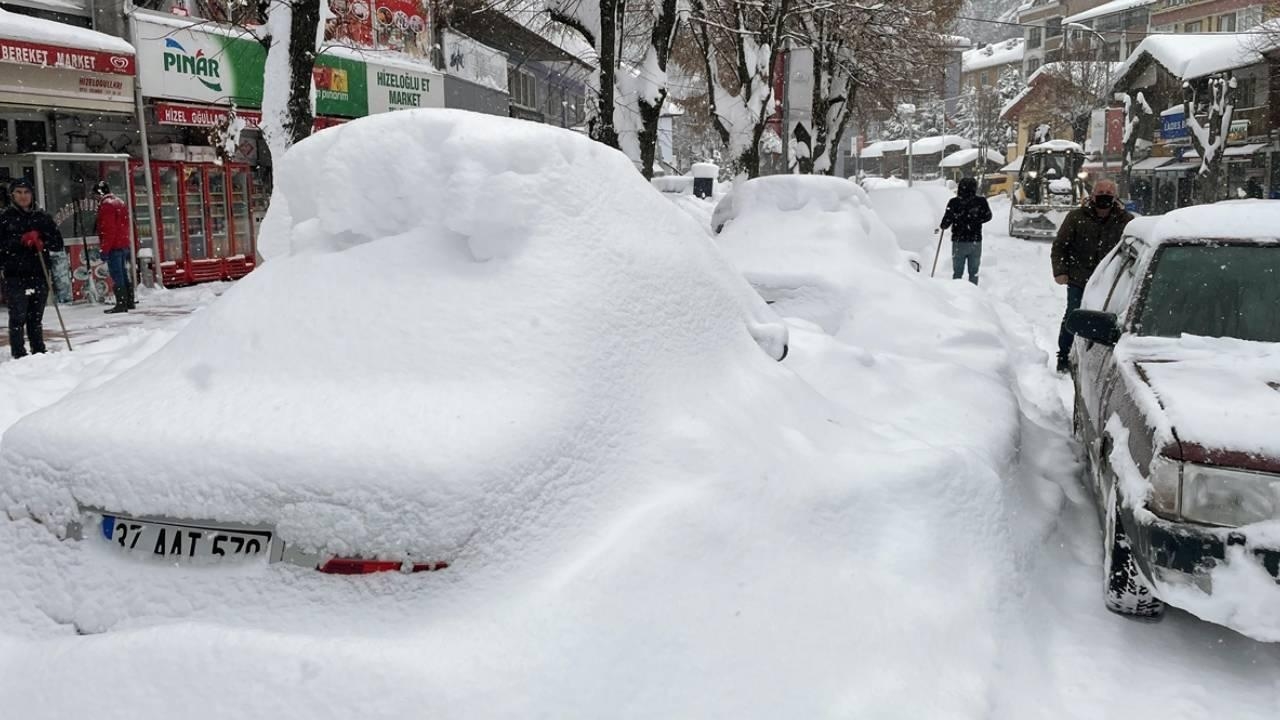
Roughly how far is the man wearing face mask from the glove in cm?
912

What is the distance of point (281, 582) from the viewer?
2.58 m

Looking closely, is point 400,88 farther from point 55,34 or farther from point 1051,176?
point 1051,176

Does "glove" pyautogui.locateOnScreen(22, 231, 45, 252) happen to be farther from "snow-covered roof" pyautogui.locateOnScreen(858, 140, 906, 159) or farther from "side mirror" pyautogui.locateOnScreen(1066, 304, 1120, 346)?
"snow-covered roof" pyautogui.locateOnScreen(858, 140, 906, 159)

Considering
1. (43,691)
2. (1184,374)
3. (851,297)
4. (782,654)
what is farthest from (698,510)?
(851,297)

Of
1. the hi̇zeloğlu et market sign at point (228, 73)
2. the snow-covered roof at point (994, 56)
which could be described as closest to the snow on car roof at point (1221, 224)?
the hi̇zeloğlu et market sign at point (228, 73)

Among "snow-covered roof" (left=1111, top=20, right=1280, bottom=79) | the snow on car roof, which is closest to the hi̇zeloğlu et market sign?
the snow on car roof

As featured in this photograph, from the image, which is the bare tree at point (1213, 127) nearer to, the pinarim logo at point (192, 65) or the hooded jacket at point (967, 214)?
the hooded jacket at point (967, 214)

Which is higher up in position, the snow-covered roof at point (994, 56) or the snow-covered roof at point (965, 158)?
the snow-covered roof at point (994, 56)

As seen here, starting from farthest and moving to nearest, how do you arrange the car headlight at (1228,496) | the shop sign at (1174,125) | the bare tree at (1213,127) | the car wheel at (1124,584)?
the shop sign at (1174,125) → the bare tree at (1213,127) → the car wheel at (1124,584) → the car headlight at (1228,496)

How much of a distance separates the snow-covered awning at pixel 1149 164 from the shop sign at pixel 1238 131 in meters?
5.49

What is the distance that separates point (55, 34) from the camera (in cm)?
1391

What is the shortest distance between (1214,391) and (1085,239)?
5317mm

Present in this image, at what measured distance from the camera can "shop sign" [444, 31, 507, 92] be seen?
25344mm

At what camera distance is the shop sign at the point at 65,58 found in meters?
13.3
